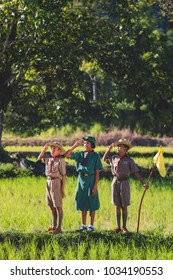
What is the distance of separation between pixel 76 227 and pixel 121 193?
1.15m

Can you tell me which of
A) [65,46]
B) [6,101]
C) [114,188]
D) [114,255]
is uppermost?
[65,46]

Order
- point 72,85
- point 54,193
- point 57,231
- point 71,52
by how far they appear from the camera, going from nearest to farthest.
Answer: point 54,193 → point 57,231 → point 71,52 → point 72,85

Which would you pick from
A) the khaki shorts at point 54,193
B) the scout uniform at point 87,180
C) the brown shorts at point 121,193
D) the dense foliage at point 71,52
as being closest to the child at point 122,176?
the brown shorts at point 121,193

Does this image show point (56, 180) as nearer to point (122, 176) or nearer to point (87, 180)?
point (87, 180)

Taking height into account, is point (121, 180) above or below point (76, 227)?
above

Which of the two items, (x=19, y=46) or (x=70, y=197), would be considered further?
(x=19, y=46)

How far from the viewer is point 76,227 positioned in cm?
1098

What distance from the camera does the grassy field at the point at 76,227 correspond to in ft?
30.0

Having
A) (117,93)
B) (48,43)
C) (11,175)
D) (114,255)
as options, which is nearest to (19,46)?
(48,43)

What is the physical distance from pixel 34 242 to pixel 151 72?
1218 centimetres

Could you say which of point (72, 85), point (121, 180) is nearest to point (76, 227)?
point (121, 180)

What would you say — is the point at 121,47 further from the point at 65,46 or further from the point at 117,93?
the point at 117,93

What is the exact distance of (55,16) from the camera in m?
16.8

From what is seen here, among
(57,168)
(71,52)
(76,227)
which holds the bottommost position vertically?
(76,227)
